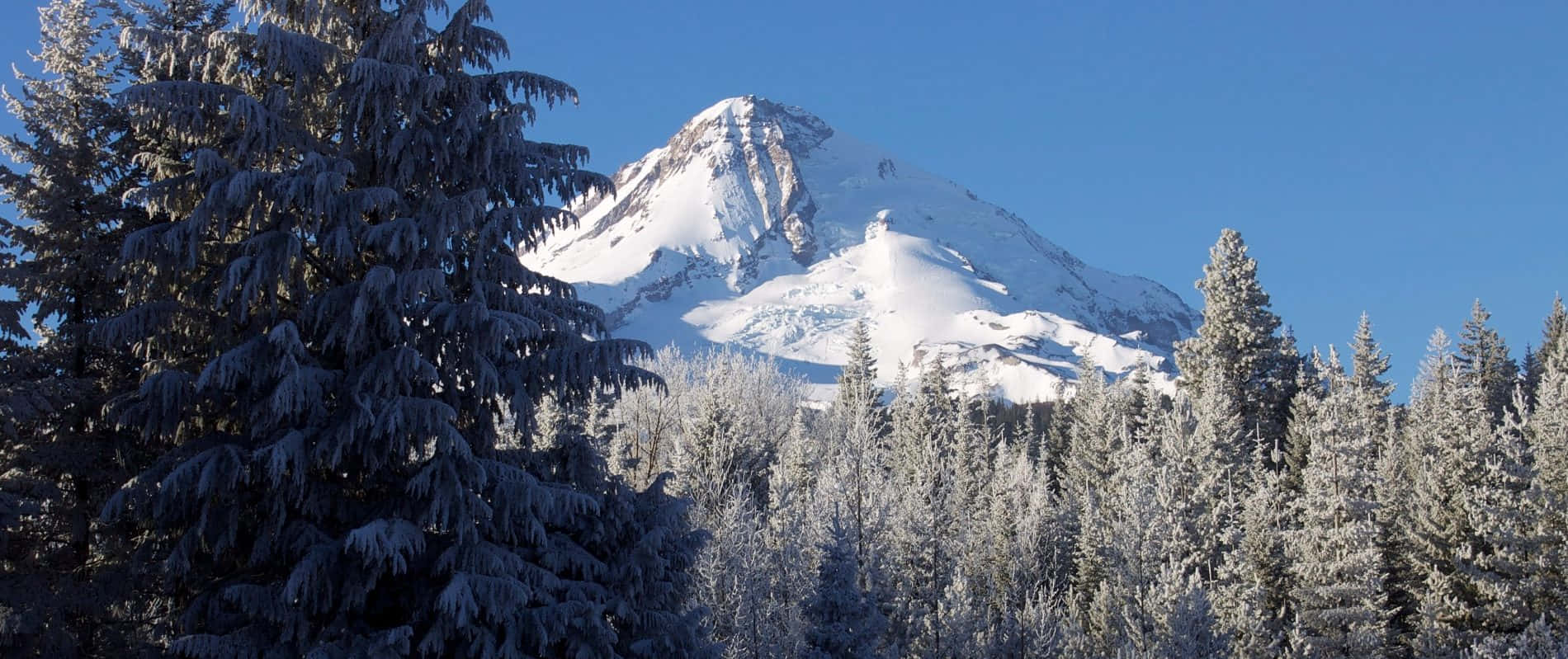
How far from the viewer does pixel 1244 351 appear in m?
36.8

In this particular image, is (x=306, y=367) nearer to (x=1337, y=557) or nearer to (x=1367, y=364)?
(x=1337, y=557)

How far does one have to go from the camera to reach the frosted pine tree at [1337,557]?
22.7m

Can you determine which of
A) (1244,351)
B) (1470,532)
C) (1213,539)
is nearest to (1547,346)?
(1244,351)

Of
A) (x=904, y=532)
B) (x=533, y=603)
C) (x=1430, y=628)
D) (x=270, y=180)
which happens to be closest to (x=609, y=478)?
(x=533, y=603)

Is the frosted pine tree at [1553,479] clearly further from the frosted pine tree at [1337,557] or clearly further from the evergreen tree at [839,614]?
the evergreen tree at [839,614]

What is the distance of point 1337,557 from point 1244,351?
14560 millimetres

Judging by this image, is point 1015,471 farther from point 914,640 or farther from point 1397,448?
point 914,640

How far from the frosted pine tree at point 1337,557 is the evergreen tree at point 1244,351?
10.6 m

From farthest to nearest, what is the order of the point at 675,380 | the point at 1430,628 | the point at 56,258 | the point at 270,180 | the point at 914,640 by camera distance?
the point at 675,380, the point at 1430,628, the point at 914,640, the point at 56,258, the point at 270,180

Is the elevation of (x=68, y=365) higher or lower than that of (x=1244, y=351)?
lower

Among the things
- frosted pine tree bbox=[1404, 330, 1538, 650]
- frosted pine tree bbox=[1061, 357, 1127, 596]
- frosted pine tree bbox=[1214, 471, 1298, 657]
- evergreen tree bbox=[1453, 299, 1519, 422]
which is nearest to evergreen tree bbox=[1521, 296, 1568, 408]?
evergreen tree bbox=[1453, 299, 1519, 422]

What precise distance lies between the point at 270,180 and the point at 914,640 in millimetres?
16258

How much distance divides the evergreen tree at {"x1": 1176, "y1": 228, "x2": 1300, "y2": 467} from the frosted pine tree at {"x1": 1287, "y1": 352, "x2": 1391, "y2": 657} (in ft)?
34.9

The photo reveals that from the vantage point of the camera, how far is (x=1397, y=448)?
3203 cm
